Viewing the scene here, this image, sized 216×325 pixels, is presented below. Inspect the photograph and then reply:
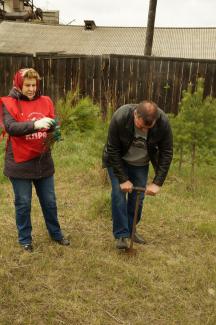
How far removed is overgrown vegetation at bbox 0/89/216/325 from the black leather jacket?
2.88 ft

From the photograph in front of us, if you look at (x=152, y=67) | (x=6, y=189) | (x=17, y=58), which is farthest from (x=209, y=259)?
(x=17, y=58)

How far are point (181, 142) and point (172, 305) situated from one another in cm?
317

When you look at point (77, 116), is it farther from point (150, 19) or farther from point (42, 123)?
point (42, 123)

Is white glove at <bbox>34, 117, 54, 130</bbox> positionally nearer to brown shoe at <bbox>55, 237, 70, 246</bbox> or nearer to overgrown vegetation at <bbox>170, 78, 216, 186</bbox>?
brown shoe at <bbox>55, 237, 70, 246</bbox>

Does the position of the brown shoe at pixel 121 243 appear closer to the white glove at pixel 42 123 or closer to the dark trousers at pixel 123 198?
the dark trousers at pixel 123 198

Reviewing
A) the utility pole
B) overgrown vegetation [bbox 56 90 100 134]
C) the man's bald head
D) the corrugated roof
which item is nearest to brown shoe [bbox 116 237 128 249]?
the man's bald head

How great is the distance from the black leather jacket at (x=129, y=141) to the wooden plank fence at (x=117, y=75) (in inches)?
236

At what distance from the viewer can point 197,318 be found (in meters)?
3.28

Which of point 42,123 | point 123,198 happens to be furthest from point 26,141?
point 123,198

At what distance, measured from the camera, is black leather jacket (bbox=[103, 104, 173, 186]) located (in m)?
3.75

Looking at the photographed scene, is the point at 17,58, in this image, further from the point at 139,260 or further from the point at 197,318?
the point at 197,318

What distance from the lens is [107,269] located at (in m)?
3.90

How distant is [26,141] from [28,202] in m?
0.60

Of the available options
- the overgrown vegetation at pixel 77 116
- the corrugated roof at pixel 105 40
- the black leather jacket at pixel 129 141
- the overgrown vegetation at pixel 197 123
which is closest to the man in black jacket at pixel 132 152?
the black leather jacket at pixel 129 141
